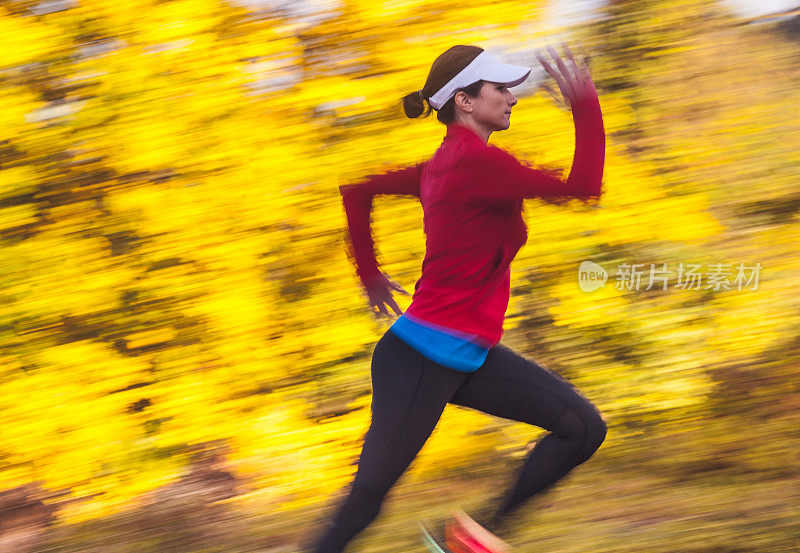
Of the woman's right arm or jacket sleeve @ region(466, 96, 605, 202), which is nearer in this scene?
jacket sleeve @ region(466, 96, 605, 202)

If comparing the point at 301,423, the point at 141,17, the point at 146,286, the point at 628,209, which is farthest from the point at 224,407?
the point at 628,209

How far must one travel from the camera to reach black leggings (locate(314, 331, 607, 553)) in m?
2.04

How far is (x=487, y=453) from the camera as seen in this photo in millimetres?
3551

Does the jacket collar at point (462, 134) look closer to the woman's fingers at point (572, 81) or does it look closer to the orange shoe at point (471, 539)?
the woman's fingers at point (572, 81)

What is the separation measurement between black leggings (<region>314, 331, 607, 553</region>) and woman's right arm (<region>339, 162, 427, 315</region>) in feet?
0.90

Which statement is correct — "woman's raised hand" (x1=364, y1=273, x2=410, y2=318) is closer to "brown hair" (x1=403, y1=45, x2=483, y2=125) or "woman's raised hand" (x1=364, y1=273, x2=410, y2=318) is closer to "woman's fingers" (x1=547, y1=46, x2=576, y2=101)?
"brown hair" (x1=403, y1=45, x2=483, y2=125)

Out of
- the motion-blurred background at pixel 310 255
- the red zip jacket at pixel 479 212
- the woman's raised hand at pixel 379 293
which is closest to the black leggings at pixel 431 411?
the red zip jacket at pixel 479 212

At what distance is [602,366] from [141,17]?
248cm

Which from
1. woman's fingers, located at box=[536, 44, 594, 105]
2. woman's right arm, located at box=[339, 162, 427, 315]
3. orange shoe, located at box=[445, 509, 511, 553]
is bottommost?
orange shoe, located at box=[445, 509, 511, 553]

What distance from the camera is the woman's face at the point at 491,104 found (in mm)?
1995

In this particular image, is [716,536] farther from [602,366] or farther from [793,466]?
[602,366]

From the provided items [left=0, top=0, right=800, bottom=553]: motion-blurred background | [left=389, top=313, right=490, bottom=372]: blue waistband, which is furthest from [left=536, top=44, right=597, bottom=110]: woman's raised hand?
[left=0, top=0, right=800, bottom=553]: motion-blurred background

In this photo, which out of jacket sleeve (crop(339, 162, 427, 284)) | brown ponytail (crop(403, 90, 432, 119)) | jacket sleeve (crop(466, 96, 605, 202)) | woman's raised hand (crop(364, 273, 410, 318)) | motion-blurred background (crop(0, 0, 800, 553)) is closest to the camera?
jacket sleeve (crop(466, 96, 605, 202))

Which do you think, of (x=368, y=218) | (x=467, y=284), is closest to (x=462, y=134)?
(x=467, y=284)
